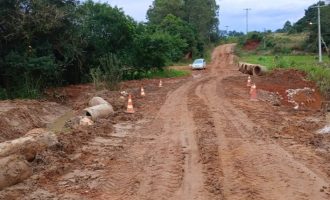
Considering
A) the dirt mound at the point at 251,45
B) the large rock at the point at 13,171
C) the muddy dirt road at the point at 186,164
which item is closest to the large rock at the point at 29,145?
the muddy dirt road at the point at 186,164

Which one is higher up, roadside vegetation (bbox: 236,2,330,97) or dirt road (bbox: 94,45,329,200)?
roadside vegetation (bbox: 236,2,330,97)

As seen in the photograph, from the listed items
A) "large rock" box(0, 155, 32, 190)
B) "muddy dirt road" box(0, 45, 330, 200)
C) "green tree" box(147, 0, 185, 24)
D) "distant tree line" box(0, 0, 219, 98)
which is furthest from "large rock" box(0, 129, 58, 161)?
"green tree" box(147, 0, 185, 24)

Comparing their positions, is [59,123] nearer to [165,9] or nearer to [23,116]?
[23,116]

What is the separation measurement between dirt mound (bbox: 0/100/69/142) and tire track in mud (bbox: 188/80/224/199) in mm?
5585

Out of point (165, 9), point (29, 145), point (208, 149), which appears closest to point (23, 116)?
point (29, 145)

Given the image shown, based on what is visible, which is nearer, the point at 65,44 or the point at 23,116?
the point at 23,116

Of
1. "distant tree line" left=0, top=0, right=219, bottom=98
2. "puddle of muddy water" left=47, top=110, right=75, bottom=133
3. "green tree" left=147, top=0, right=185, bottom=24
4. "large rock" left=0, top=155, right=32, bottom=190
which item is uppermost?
"green tree" left=147, top=0, right=185, bottom=24

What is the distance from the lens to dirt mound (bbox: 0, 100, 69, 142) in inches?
580

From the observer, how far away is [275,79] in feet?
110

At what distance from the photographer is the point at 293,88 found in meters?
28.1

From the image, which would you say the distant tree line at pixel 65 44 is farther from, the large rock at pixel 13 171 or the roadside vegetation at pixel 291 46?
the roadside vegetation at pixel 291 46

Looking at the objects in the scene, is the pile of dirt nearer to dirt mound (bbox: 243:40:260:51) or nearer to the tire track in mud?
the tire track in mud

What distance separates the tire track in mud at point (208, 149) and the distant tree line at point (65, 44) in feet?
32.1

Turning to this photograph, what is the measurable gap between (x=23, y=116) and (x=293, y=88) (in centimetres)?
1705
